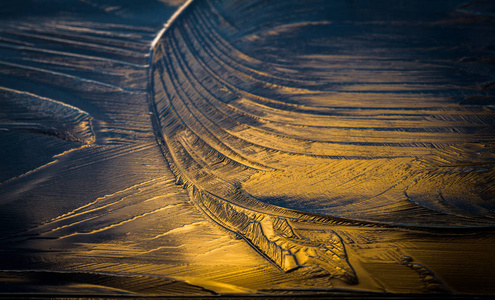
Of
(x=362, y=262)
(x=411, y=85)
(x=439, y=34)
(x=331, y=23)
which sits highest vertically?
(x=331, y=23)

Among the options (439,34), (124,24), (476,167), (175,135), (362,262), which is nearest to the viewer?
(362,262)

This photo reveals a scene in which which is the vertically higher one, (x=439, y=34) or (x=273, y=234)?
(x=439, y=34)

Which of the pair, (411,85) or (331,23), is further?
(331,23)

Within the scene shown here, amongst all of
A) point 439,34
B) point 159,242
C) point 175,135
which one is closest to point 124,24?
point 175,135

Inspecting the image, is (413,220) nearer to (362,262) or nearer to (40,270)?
(362,262)
